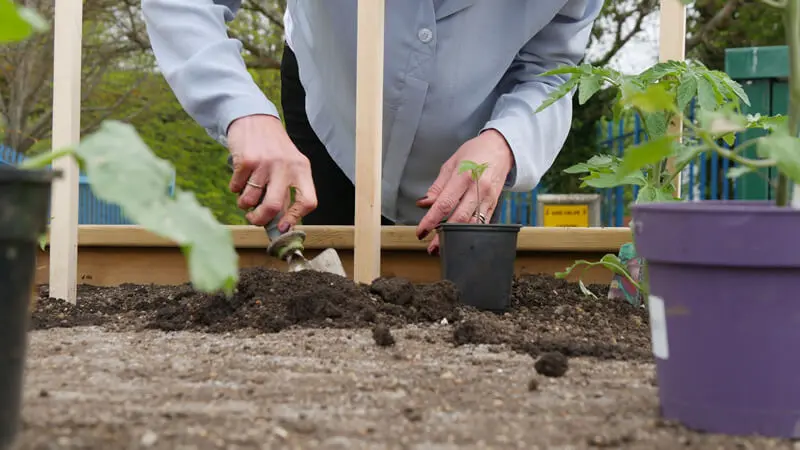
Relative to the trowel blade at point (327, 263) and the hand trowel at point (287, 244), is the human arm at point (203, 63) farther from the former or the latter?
the trowel blade at point (327, 263)

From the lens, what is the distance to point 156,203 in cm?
85

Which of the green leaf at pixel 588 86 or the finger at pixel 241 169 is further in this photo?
the finger at pixel 241 169

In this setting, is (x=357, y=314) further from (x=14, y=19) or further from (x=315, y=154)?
(x=315, y=154)

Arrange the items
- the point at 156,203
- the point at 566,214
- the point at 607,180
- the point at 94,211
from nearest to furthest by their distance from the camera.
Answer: the point at 156,203, the point at 607,180, the point at 566,214, the point at 94,211

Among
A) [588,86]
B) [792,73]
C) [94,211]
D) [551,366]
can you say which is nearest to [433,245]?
[588,86]

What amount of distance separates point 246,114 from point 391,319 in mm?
673

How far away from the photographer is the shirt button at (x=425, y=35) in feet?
8.16

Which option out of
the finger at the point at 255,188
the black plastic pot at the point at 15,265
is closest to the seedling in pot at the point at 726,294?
the black plastic pot at the point at 15,265

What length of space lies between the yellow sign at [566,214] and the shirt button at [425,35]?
370 cm

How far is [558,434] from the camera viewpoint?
3.34 ft

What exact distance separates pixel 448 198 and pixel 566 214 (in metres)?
3.99

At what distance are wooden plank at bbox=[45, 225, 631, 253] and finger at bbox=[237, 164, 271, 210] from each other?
0.63 metres

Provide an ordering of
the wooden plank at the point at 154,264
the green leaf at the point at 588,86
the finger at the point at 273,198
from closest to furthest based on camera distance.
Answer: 1. the green leaf at the point at 588,86
2. the finger at the point at 273,198
3. the wooden plank at the point at 154,264

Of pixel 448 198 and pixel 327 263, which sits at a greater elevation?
pixel 448 198
